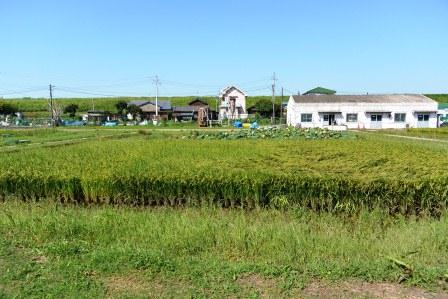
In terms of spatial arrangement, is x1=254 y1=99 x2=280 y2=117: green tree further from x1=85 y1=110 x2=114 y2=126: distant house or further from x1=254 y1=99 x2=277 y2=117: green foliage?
x1=85 y1=110 x2=114 y2=126: distant house

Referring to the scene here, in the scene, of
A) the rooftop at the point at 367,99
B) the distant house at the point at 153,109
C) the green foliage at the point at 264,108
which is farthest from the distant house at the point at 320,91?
the distant house at the point at 153,109

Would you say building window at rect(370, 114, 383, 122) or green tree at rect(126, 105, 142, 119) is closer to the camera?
building window at rect(370, 114, 383, 122)

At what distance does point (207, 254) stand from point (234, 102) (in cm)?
6774

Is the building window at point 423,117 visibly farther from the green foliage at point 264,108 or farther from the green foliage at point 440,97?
the green foliage at point 440,97

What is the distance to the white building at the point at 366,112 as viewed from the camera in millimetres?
47312

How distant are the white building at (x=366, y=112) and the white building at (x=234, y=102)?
2429cm

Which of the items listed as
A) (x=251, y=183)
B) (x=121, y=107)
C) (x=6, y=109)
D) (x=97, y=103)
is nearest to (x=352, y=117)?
(x=251, y=183)

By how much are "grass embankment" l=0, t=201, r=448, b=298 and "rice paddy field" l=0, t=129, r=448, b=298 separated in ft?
0.06

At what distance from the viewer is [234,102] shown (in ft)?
235

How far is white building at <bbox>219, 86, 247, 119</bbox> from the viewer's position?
71875 millimetres

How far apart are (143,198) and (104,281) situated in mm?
4189

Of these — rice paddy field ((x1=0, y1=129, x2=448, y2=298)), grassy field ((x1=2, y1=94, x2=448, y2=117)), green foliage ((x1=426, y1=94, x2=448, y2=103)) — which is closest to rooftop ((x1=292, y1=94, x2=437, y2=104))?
grassy field ((x1=2, y1=94, x2=448, y2=117))

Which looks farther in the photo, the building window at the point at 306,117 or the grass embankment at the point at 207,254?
the building window at the point at 306,117

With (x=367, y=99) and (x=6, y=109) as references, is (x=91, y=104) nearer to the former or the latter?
(x=6, y=109)
